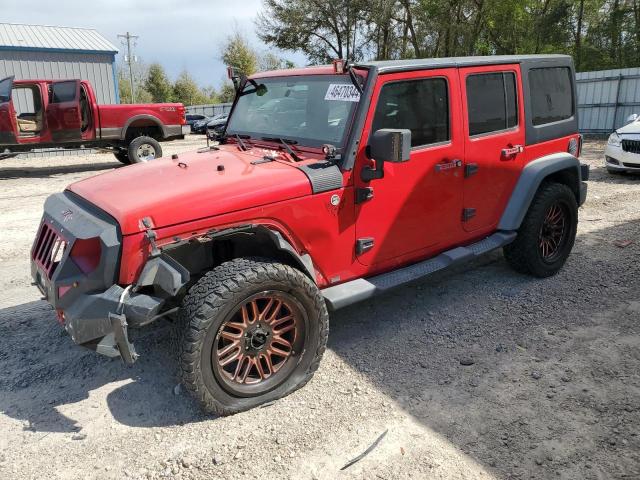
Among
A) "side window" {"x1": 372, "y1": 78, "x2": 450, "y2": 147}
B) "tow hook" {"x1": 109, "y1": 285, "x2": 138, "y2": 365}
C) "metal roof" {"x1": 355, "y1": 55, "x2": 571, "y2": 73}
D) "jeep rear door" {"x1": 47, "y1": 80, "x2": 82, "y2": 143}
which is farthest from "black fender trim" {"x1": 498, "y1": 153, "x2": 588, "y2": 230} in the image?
"jeep rear door" {"x1": 47, "y1": 80, "x2": 82, "y2": 143}

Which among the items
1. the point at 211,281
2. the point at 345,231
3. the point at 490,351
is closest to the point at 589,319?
the point at 490,351

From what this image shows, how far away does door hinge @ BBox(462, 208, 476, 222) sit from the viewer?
421 centimetres

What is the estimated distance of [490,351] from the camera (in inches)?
148

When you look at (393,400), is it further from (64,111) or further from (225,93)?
(225,93)

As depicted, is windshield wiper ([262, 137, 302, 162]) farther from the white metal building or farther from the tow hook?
the white metal building

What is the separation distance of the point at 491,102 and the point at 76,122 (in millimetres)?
10821

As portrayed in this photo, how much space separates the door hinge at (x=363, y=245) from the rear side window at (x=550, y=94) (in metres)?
2.13

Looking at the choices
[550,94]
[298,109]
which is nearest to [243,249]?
[298,109]

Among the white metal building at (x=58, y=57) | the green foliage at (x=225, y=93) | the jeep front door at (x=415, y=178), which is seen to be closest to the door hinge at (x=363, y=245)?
the jeep front door at (x=415, y=178)

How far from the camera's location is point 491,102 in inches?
167

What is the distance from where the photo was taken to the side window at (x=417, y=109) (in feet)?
11.6

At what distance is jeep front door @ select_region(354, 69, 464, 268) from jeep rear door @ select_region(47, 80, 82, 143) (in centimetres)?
1072

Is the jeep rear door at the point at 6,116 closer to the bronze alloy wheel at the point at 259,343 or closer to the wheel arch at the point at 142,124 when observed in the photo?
the wheel arch at the point at 142,124

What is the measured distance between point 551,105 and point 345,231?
2667 millimetres
